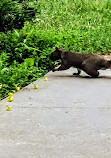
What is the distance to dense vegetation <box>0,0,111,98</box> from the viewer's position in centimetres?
715

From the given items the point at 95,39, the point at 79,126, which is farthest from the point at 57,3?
the point at 79,126

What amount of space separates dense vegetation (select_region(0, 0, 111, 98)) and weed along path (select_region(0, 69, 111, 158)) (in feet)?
1.79

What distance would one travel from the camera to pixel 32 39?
914 centimetres

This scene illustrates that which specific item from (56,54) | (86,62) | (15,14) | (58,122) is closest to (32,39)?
(15,14)

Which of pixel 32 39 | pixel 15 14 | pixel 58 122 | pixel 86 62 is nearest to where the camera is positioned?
pixel 58 122

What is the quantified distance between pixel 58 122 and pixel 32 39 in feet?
15.6

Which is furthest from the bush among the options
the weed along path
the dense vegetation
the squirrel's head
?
the weed along path

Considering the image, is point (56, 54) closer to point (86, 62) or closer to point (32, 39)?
point (86, 62)

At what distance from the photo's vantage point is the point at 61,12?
13086 mm

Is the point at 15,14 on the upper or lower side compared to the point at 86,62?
upper

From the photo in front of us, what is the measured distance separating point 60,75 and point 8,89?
1.43 m

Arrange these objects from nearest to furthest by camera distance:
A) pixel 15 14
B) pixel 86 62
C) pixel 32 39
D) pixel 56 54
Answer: pixel 86 62 < pixel 56 54 < pixel 15 14 < pixel 32 39

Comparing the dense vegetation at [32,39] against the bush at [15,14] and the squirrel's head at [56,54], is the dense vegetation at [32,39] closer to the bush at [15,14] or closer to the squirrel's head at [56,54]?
the bush at [15,14]

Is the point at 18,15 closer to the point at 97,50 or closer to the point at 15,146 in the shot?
the point at 97,50
